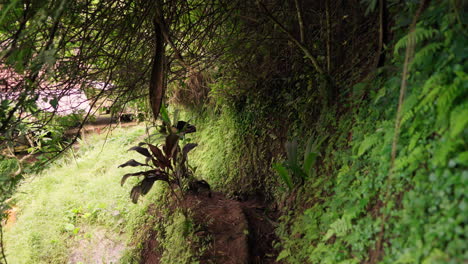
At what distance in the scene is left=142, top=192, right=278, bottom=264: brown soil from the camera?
9.71 feet

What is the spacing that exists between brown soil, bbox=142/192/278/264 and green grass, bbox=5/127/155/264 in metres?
1.28

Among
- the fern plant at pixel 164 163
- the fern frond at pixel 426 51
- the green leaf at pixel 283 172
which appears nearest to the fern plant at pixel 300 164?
the green leaf at pixel 283 172

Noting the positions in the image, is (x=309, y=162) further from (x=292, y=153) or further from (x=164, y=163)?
(x=164, y=163)

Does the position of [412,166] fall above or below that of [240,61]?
below

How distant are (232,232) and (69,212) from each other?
368 cm

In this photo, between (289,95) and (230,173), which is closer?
(289,95)

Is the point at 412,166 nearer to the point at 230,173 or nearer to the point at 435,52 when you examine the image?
the point at 435,52

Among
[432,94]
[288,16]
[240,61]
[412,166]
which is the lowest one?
[412,166]

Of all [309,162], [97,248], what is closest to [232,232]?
[309,162]

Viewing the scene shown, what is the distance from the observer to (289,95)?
343 centimetres

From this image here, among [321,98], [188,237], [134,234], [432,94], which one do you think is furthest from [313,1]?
[134,234]

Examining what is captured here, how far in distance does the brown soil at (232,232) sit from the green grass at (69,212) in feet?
4.20

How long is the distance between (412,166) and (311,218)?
0.96 meters

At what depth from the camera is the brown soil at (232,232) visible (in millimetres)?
2961
